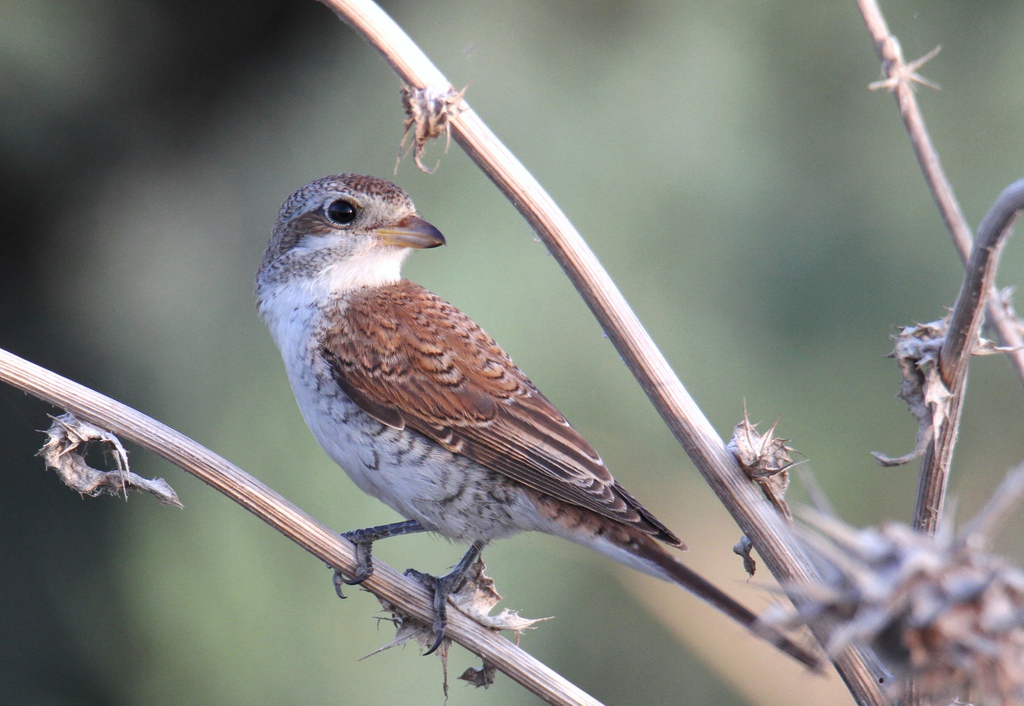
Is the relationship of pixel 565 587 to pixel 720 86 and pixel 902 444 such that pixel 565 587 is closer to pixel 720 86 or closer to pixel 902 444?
pixel 902 444

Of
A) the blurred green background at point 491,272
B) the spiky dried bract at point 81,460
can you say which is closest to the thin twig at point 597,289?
the spiky dried bract at point 81,460

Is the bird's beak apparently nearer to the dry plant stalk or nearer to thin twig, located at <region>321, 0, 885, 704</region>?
thin twig, located at <region>321, 0, 885, 704</region>

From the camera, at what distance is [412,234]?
300 centimetres

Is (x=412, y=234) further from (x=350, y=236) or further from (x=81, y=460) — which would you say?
(x=81, y=460)

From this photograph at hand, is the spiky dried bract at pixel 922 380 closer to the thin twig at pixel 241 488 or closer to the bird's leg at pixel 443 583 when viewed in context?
the thin twig at pixel 241 488

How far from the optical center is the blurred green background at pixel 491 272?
3.35 metres

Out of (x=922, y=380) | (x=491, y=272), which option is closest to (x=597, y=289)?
(x=922, y=380)

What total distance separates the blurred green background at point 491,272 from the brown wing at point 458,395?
23.4 inches

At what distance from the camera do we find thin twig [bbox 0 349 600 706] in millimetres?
1771

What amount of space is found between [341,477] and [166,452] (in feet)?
5.33

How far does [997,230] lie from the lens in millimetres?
1281

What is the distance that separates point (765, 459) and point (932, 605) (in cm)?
87

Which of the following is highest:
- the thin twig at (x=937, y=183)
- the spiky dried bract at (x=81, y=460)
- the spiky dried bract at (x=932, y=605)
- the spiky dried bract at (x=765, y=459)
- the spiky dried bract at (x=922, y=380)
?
the thin twig at (x=937, y=183)

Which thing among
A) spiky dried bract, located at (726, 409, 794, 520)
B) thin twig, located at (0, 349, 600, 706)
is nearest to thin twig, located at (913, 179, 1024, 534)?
spiky dried bract, located at (726, 409, 794, 520)
